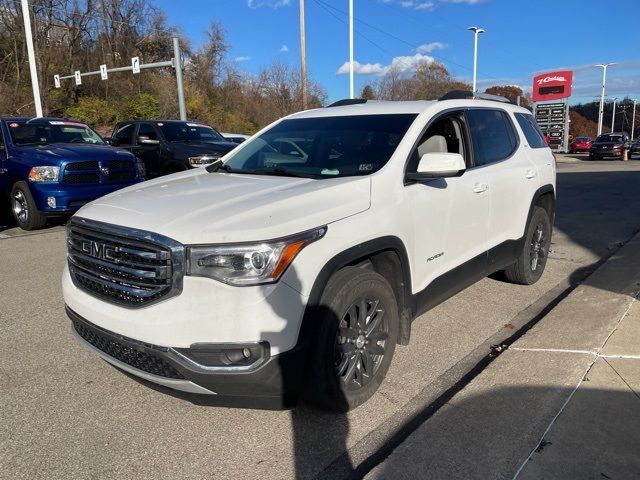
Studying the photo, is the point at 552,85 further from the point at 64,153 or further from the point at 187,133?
the point at 64,153

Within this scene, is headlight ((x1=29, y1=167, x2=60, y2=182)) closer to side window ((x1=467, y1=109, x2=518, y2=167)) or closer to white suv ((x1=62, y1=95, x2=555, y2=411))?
white suv ((x1=62, y1=95, x2=555, y2=411))

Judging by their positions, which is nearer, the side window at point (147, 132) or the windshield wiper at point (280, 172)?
the windshield wiper at point (280, 172)

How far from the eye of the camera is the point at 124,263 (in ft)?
9.16

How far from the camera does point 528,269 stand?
5.49 meters

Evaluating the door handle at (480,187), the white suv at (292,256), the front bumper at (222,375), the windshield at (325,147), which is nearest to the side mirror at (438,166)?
the white suv at (292,256)

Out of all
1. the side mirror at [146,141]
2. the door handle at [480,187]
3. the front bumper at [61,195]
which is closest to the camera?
the door handle at [480,187]

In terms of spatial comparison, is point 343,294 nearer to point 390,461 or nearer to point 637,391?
point 390,461

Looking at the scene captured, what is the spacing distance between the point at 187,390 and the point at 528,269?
405 centimetres

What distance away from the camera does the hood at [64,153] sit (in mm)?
8258

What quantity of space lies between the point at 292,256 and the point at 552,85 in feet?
160

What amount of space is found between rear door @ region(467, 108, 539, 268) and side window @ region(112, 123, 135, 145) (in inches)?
365

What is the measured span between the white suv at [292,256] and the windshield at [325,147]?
0.01 meters

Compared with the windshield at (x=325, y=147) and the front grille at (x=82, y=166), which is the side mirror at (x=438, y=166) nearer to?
the windshield at (x=325, y=147)

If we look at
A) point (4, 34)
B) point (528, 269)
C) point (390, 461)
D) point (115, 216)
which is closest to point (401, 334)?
point (390, 461)
